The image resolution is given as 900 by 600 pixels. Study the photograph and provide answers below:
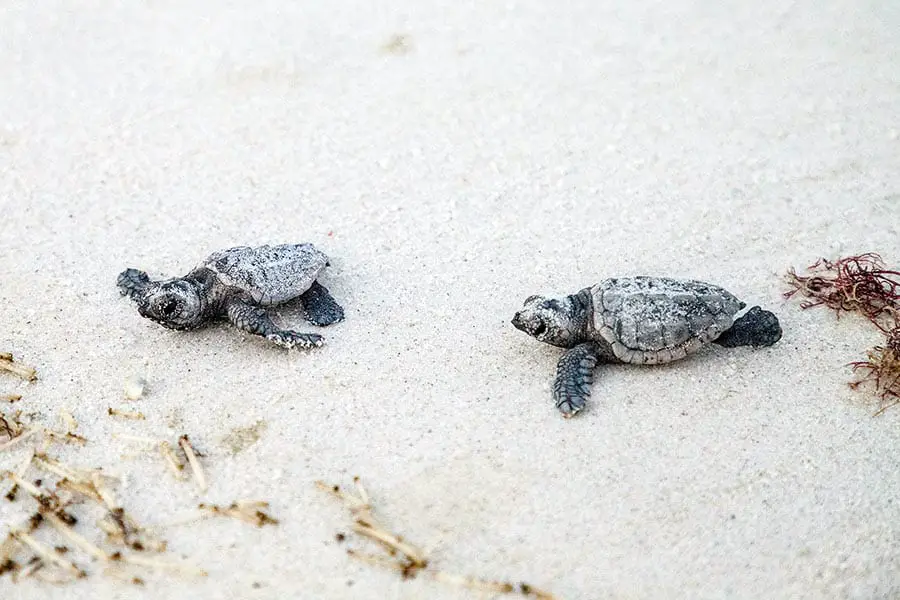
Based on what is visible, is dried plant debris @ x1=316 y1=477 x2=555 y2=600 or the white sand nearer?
dried plant debris @ x1=316 y1=477 x2=555 y2=600

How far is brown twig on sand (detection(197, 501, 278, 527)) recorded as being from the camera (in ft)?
7.91

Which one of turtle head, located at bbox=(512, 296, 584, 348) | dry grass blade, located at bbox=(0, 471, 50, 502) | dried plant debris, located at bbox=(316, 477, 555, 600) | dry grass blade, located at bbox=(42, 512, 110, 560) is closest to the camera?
dried plant debris, located at bbox=(316, 477, 555, 600)

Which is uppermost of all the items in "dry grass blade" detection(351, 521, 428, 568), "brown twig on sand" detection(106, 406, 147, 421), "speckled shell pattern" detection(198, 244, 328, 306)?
"speckled shell pattern" detection(198, 244, 328, 306)

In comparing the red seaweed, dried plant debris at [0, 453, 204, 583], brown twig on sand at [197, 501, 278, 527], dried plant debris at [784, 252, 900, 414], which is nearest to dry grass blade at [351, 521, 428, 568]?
brown twig on sand at [197, 501, 278, 527]

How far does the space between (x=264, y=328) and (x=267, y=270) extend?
256 mm

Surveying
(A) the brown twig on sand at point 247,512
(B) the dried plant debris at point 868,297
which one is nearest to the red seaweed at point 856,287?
(B) the dried plant debris at point 868,297

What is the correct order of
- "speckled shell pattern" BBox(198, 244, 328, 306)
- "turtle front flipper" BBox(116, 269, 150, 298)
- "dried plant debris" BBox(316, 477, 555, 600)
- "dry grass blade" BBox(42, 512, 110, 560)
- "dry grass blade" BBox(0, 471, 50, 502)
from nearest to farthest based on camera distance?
"dried plant debris" BBox(316, 477, 555, 600)
"dry grass blade" BBox(42, 512, 110, 560)
"dry grass blade" BBox(0, 471, 50, 502)
"speckled shell pattern" BBox(198, 244, 328, 306)
"turtle front flipper" BBox(116, 269, 150, 298)

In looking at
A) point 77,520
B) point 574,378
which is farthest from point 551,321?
point 77,520

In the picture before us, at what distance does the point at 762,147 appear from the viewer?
427 centimetres

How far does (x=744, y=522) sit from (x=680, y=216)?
176cm

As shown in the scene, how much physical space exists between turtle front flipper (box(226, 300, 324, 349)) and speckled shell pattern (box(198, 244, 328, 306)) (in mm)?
67

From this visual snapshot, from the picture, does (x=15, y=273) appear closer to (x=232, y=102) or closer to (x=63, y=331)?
A: (x=63, y=331)

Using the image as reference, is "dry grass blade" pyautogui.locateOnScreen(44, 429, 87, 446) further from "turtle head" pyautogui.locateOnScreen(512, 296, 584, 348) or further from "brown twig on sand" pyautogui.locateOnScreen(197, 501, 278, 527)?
"turtle head" pyautogui.locateOnScreen(512, 296, 584, 348)

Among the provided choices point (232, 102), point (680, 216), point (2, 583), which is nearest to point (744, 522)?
point (680, 216)
